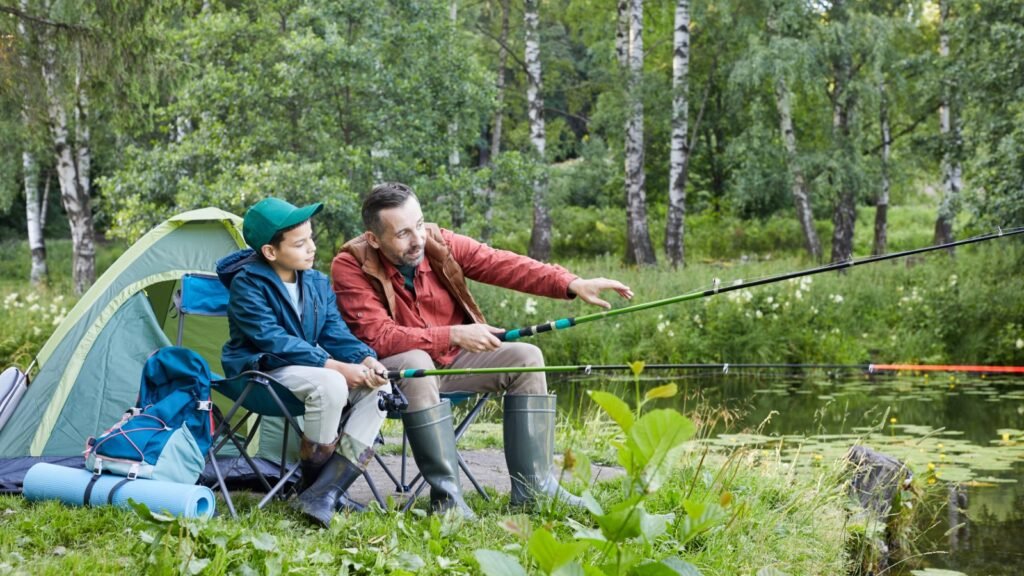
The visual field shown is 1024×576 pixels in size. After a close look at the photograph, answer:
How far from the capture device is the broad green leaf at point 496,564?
2.05 metres

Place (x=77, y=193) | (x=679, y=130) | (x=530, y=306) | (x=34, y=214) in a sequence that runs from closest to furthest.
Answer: (x=530, y=306) < (x=77, y=193) < (x=679, y=130) < (x=34, y=214)

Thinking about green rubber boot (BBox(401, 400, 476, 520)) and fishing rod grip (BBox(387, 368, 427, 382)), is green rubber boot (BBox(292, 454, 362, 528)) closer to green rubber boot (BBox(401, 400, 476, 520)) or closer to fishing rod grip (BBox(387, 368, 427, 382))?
green rubber boot (BBox(401, 400, 476, 520))

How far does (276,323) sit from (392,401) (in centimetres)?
52

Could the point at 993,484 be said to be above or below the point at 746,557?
below

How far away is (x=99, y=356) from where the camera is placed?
449 centimetres

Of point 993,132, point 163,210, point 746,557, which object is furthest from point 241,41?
point 746,557

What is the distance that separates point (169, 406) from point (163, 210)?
872 cm

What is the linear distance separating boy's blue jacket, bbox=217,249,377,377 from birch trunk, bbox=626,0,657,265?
12571 mm

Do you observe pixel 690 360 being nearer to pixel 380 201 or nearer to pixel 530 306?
→ pixel 530 306

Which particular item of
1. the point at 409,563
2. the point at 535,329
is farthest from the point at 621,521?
the point at 535,329

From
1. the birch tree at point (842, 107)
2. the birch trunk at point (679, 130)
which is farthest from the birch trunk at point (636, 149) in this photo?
the birch tree at point (842, 107)

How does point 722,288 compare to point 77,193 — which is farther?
point 77,193

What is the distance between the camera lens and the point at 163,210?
11977 mm

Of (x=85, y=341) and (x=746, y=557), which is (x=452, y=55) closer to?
(x=85, y=341)
